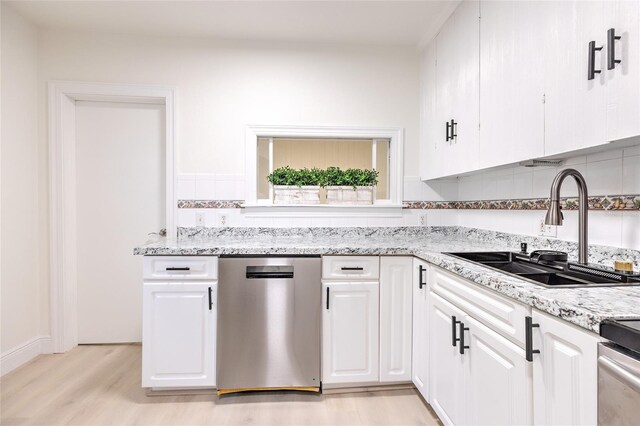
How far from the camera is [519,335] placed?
1118mm

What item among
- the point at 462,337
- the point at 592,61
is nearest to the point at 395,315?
the point at 462,337

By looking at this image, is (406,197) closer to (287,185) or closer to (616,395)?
(287,185)

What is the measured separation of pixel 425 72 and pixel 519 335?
222 centimetres

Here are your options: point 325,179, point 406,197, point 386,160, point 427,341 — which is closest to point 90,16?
point 325,179

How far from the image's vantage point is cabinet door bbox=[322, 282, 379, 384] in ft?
7.00

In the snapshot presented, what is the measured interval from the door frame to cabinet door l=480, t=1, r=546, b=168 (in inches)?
86.1

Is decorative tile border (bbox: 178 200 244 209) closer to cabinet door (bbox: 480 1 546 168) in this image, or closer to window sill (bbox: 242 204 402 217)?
window sill (bbox: 242 204 402 217)

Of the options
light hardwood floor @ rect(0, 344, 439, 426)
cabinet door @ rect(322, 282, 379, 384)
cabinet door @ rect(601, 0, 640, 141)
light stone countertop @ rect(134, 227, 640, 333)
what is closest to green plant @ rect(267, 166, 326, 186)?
light stone countertop @ rect(134, 227, 640, 333)

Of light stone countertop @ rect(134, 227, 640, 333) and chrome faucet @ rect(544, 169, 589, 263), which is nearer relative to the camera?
light stone countertop @ rect(134, 227, 640, 333)

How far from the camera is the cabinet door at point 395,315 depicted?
7.06 ft

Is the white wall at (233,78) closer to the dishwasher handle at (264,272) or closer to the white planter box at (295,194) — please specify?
the white planter box at (295,194)

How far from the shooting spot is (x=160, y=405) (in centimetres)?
206

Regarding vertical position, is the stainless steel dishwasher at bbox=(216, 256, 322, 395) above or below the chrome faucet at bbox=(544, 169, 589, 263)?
below

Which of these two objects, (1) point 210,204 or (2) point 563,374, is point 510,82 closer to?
(2) point 563,374
